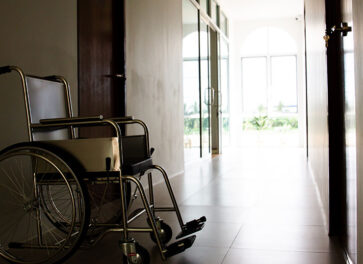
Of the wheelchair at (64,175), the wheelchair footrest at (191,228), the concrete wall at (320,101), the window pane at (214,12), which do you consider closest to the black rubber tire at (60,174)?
the wheelchair at (64,175)

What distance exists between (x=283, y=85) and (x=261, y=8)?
2.10 meters

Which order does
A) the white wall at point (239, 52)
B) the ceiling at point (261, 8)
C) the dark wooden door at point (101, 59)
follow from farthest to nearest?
the white wall at point (239, 52), the ceiling at point (261, 8), the dark wooden door at point (101, 59)

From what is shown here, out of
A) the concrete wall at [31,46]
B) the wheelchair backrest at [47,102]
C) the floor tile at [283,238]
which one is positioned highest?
the concrete wall at [31,46]

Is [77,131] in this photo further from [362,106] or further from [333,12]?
[362,106]

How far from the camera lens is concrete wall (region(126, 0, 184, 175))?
4.08 meters

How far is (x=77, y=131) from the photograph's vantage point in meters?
3.12

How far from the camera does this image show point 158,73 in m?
4.78

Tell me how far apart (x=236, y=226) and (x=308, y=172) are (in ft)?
9.58

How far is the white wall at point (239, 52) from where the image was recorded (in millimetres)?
10812

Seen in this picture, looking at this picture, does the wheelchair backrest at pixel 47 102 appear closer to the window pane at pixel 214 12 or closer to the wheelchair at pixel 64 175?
the wheelchair at pixel 64 175

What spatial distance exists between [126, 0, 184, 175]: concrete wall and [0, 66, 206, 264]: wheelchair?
163 cm

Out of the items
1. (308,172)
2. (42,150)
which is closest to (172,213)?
(42,150)

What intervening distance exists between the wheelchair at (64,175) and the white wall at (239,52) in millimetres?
8749

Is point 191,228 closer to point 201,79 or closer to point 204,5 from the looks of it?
point 201,79
